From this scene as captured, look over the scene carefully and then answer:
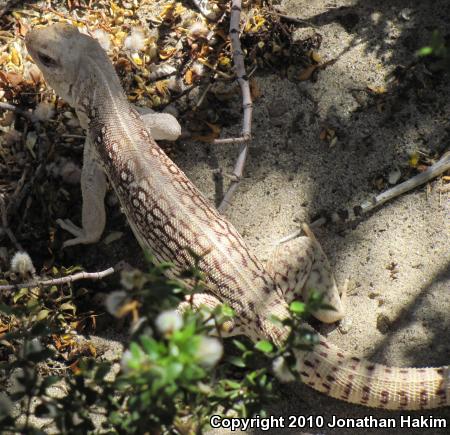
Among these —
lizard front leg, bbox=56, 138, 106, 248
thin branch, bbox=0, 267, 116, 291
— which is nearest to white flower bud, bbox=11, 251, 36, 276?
thin branch, bbox=0, 267, 116, 291

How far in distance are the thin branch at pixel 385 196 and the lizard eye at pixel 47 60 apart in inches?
66.4

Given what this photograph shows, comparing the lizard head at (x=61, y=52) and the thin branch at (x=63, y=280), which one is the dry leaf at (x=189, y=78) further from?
the thin branch at (x=63, y=280)

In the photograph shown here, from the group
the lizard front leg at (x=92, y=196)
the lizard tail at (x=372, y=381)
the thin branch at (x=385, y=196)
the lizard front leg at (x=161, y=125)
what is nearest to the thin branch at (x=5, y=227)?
the lizard front leg at (x=92, y=196)

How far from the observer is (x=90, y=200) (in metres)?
3.85

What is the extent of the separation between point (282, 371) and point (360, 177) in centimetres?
206

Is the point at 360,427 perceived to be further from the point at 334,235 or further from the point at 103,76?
the point at 103,76

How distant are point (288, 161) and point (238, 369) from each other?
1.37 metres

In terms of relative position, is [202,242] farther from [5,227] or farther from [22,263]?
[5,227]

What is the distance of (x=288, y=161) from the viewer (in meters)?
4.07

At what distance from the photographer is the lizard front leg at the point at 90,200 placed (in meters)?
3.83

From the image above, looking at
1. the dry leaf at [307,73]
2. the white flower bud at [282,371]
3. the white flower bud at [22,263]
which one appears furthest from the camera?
the dry leaf at [307,73]

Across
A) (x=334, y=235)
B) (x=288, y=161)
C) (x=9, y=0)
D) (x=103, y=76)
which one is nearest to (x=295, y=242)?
→ (x=334, y=235)

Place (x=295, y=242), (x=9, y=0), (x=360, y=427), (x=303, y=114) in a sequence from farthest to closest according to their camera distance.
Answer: (x=9, y=0)
(x=303, y=114)
(x=295, y=242)
(x=360, y=427)

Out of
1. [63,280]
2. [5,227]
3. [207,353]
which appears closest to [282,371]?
[207,353]
